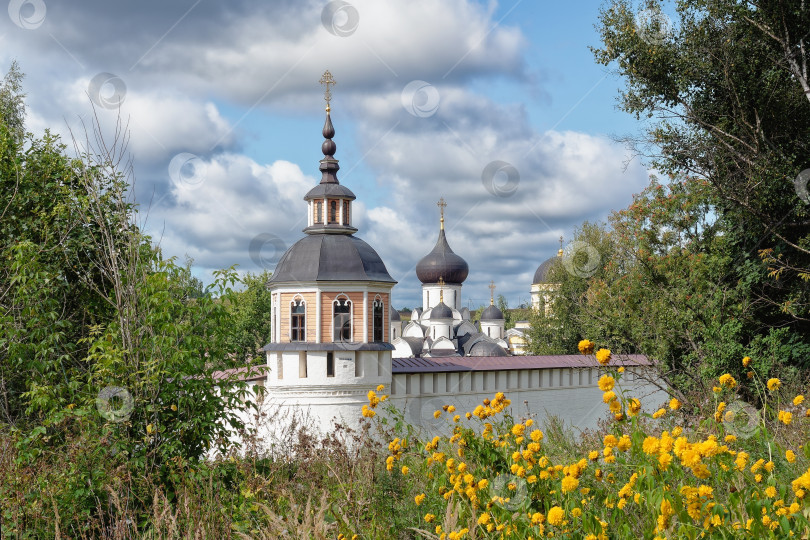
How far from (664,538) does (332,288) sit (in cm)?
1631

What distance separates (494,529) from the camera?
3.33 meters

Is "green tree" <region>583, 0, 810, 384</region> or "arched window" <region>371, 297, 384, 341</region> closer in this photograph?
"green tree" <region>583, 0, 810, 384</region>

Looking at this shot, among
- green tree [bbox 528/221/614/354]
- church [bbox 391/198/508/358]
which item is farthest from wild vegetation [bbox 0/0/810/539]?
church [bbox 391/198/508/358]

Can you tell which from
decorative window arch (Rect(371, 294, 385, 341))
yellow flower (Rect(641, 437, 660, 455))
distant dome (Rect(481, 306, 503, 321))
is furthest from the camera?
distant dome (Rect(481, 306, 503, 321))

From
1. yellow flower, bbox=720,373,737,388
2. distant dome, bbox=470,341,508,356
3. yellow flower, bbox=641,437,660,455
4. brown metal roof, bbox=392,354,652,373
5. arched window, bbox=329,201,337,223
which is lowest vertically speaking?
yellow flower, bbox=641,437,660,455

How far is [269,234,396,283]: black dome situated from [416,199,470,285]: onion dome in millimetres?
30324

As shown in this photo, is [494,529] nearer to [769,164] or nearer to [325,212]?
[769,164]

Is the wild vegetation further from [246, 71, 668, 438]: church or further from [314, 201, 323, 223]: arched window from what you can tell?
[314, 201, 323, 223]: arched window

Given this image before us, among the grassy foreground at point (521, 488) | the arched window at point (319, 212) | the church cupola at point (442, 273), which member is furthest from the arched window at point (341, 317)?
the church cupola at point (442, 273)

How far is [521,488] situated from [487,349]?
117 ft

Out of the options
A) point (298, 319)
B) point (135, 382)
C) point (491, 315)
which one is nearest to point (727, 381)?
point (135, 382)

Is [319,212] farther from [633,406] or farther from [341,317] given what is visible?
[633,406]

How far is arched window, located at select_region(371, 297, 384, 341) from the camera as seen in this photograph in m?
18.9

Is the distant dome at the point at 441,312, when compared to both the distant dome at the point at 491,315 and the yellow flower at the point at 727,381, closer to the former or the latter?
the distant dome at the point at 491,315
